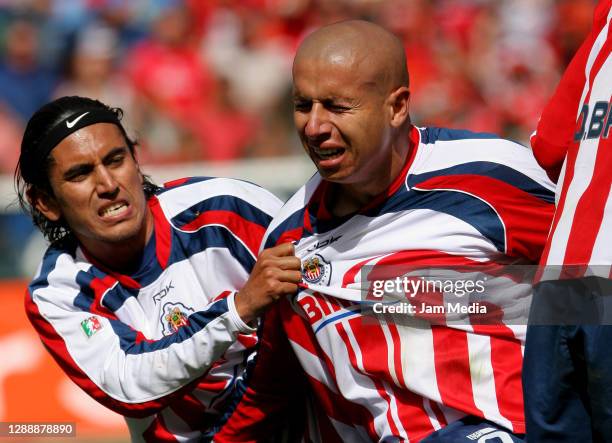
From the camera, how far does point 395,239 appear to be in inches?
131

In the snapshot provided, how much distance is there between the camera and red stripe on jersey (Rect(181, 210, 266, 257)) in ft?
13.1

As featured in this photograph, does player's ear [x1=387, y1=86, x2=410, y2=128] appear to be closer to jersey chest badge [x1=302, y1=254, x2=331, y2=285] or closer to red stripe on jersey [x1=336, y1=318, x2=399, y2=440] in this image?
jersey chest badge [x1=302, y1=254, x2=331, y2=285]

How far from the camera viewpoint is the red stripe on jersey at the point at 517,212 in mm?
3207

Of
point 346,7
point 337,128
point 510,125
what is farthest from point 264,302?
point 346,7

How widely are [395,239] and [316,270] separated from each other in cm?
31

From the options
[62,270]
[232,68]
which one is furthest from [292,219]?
[232,68]

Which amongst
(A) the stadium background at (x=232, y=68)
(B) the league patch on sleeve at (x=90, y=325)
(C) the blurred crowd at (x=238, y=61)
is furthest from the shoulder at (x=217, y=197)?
(C) the blurred crowd at (x=238, y=61)

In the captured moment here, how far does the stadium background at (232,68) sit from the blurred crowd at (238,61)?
1 centimetres

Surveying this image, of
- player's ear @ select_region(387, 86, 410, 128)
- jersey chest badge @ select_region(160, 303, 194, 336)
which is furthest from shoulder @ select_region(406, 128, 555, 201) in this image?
jersey chest badge @ select_region(160, 303, 194, 336)

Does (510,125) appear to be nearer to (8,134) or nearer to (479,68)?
(479,68)

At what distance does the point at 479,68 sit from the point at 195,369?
5.65 meters

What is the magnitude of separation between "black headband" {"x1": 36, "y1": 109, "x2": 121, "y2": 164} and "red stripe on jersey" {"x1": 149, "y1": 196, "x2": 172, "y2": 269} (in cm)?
45

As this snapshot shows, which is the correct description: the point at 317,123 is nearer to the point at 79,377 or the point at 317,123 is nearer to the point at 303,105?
the point at 303,105

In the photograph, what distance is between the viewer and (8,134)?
8727mm
